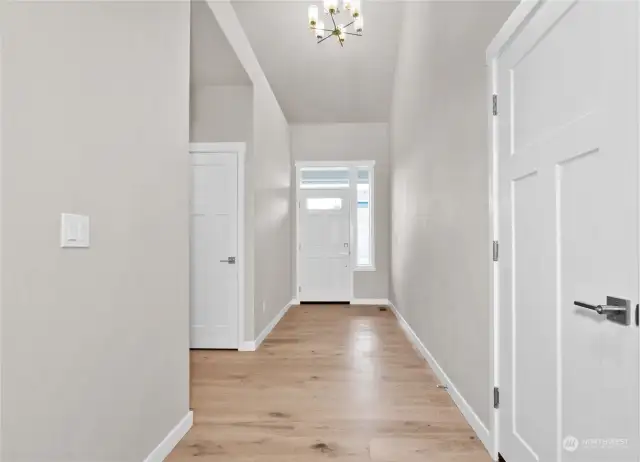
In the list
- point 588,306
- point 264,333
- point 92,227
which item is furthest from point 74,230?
point 264,333

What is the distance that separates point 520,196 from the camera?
2053 millimetres

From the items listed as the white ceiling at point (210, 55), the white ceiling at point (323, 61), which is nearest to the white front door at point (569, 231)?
the white ceiling at point (210, 55)

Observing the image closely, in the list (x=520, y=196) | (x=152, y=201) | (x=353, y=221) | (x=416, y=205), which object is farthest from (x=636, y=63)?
(x=353, y=221)

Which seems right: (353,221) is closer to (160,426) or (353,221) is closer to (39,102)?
(160,426)

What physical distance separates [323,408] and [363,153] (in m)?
5.88

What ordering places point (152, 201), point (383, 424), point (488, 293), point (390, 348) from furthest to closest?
1. point (390, 348)
2. point (383, 424)
3. point (488, 293)
4. point (152, 201)

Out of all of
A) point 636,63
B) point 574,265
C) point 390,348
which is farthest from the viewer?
point 390,348

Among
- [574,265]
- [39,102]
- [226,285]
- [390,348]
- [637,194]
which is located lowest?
[390,348]

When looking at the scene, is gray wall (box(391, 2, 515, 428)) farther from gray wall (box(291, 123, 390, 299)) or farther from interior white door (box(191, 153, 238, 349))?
gray wall (box(291, 123, 390, 299))

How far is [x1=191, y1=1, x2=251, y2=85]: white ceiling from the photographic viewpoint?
12.2 ft

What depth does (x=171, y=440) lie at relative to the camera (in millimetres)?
2490

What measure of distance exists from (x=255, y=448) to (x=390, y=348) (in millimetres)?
2594

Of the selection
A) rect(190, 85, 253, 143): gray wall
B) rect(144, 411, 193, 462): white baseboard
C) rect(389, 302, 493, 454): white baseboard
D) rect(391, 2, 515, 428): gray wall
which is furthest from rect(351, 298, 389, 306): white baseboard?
rect(144, 411, 193, 462): white baseboard

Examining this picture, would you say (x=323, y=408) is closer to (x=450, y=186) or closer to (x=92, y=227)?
(x=450, y=186)
